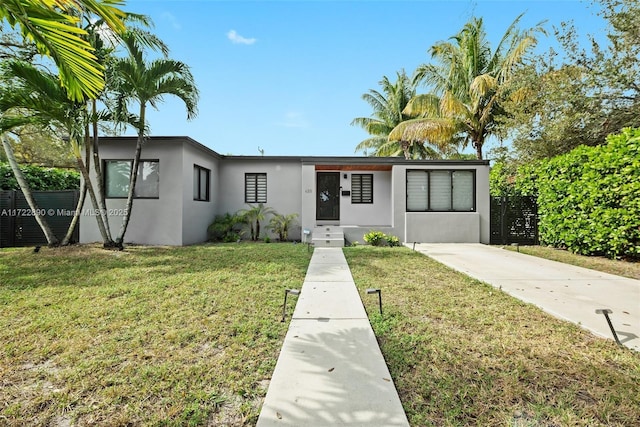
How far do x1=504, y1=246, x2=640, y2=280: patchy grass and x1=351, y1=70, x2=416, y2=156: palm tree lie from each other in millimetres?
14086

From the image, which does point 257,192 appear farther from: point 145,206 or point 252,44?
point 252,44

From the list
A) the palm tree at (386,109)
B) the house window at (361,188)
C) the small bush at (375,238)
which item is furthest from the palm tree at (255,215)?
the palm tree at (386,109)

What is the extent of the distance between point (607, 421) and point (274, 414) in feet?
6.86

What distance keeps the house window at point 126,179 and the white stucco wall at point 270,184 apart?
2686 millimetres

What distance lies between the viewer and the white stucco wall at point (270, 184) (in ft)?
37.8

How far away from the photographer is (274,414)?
1823 mm

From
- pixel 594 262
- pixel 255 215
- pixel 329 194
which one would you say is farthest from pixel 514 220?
pixel 255 215

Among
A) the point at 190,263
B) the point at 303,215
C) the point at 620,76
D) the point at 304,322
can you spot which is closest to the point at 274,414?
the point at 304,322

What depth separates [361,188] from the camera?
1231cm

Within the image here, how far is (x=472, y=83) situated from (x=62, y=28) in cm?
1525

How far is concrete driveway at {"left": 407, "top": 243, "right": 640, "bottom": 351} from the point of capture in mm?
3305

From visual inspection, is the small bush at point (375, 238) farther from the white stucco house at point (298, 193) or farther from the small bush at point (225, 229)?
the small bush at point (225, 229)

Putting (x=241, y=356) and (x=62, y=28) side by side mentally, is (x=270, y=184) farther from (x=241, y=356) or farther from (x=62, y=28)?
(x=62, y=28)

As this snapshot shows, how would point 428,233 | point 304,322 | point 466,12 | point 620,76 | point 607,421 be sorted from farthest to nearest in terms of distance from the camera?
point 466,12, point 428,233, point 620,76, point 304,322, point 607,421
